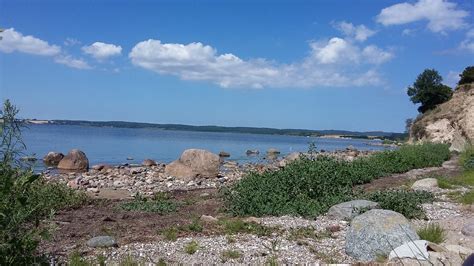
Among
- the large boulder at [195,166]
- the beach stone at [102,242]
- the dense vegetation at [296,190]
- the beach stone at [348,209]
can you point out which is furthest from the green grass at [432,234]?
the large boulder at [195,166]

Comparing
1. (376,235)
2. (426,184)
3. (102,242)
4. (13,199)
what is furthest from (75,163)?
(13,199)

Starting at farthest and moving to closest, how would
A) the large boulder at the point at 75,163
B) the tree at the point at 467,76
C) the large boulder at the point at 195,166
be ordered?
1. the tree at the point at 467,76
2. the large boulder at the point at 75,163
3. the large boulder at the point at 195,166

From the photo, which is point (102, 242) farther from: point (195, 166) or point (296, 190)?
point (195, 166)

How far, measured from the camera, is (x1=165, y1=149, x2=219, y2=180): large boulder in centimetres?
2480

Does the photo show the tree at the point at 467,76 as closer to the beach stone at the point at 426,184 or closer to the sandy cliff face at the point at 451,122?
the sandy cliff face at the point at 451,122

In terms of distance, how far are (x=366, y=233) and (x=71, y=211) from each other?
7.88 meters

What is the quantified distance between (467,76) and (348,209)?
39.2 metres

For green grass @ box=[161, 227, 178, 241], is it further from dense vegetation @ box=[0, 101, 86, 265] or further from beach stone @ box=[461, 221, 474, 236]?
beach stone @ box=[461, 221, 474, 236]

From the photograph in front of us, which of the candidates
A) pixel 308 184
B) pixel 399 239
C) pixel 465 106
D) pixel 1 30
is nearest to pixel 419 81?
pixel 465 106

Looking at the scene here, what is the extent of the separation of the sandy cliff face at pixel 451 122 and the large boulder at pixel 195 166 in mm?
18178

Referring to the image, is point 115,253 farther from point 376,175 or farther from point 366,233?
point 376,175

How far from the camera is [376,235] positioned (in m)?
7.63

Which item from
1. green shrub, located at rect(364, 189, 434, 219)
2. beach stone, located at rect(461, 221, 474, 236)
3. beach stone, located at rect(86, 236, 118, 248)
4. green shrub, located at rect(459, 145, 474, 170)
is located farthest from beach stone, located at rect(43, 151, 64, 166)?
beach stone, located at rect(461, 221, 474, 236)

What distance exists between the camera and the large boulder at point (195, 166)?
2480cm
